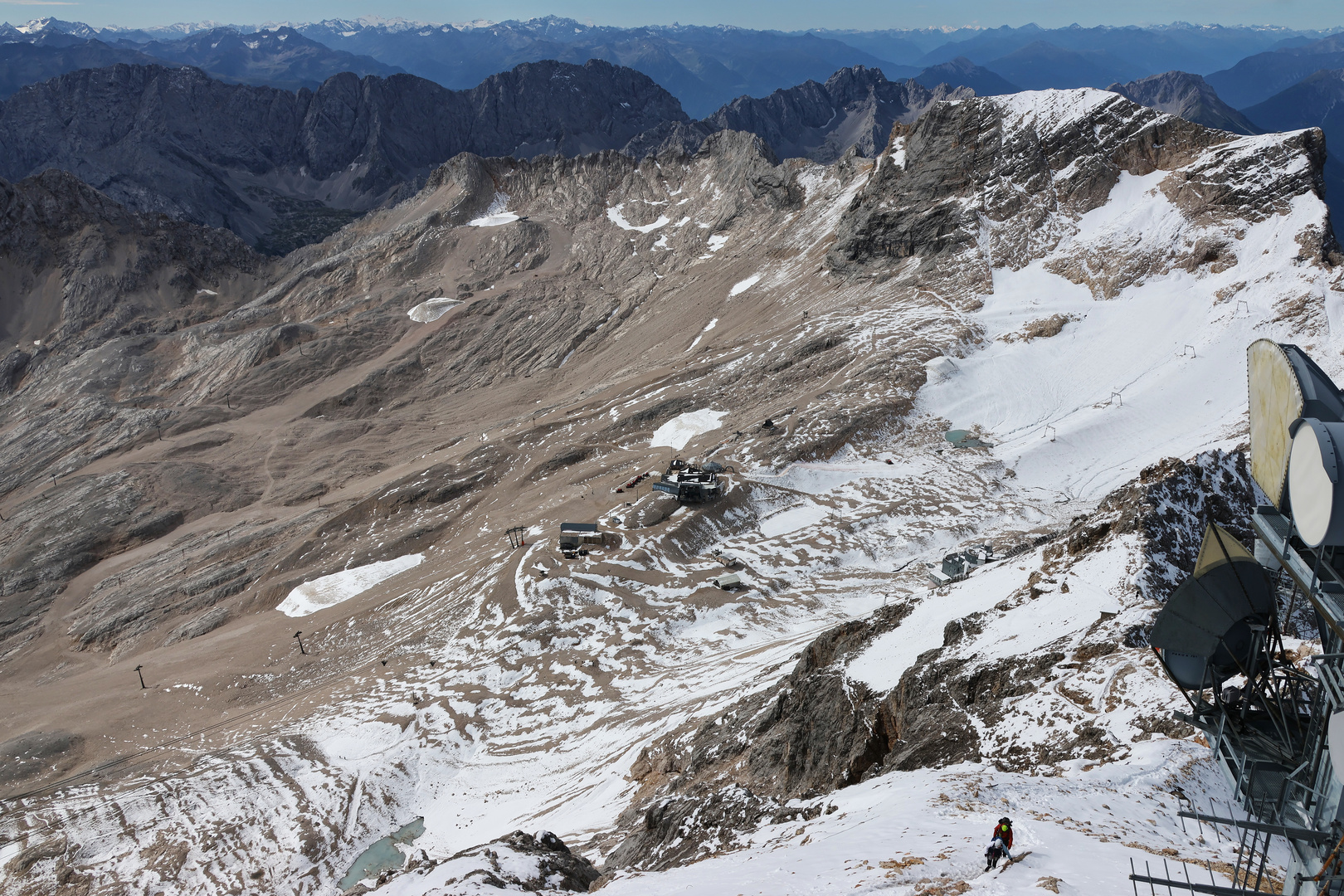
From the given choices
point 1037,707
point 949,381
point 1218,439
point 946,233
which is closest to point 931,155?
point 946,233

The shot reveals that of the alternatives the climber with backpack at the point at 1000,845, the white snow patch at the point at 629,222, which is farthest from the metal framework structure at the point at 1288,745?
the white snow patch at the point at 629,222

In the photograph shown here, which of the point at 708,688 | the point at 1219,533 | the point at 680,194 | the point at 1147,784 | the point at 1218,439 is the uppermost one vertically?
the point at 680,194

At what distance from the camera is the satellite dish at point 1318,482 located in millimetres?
7965

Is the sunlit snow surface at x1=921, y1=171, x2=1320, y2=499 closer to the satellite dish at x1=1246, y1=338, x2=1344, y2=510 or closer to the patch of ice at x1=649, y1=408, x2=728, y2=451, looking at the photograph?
the patch of ice at x1=649, y1=408, x2=728, y2=451

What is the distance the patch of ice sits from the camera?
203 ft

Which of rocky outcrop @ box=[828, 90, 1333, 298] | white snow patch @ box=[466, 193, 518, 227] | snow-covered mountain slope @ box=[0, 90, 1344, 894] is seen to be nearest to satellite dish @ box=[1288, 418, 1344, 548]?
snow-covered mountain slope @ box=[0, 90, 1344, 894]

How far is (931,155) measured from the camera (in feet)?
270

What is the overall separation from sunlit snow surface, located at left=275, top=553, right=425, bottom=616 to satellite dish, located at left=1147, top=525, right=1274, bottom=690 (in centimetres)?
4974

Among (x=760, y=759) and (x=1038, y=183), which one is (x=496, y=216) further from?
(x=760, y=759)

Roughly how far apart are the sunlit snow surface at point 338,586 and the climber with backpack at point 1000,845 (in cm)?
4702

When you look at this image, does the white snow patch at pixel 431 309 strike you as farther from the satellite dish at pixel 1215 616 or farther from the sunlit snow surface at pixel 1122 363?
the satellite dish at pixel 1215 616

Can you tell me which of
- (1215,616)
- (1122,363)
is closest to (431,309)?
(1122,363)

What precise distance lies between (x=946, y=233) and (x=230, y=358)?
86.5 m

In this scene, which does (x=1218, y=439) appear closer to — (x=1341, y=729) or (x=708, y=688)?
(x=708, y=688)
